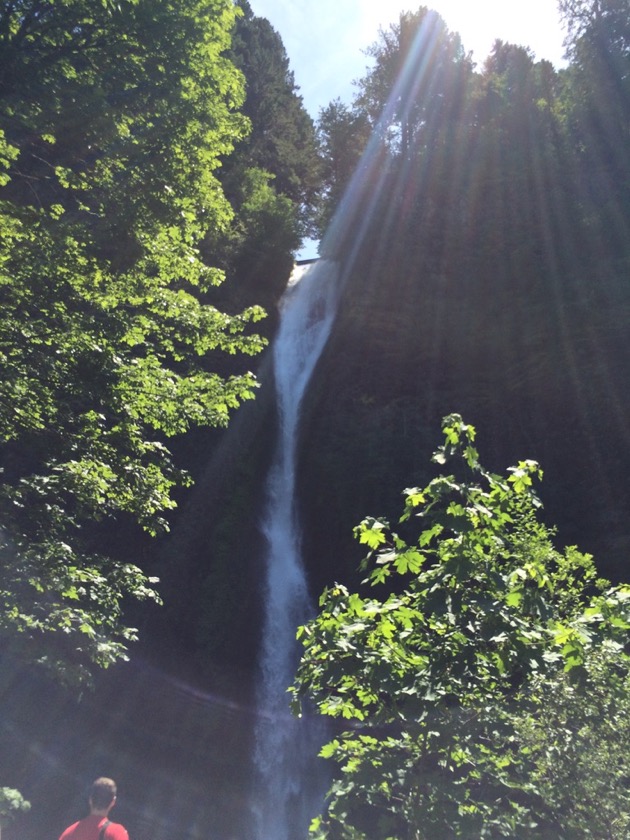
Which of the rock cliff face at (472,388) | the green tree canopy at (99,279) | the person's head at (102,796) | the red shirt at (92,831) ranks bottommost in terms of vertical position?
the red shirt at (92,831)

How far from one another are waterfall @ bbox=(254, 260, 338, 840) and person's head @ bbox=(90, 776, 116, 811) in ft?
37.1

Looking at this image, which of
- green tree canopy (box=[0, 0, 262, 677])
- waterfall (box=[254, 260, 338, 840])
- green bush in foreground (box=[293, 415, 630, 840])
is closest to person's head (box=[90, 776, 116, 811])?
green bush in foreground (box=[293, 415, 630, 840])

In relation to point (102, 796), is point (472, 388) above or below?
above

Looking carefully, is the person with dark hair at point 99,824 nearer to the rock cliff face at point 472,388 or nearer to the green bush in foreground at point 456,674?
the green bush in foreground at point 456,674

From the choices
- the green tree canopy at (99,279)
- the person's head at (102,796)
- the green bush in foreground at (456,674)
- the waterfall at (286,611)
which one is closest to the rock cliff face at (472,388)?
the waterfall at (286,611)

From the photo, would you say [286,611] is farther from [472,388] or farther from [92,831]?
[92,831]

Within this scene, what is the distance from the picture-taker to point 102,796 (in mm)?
5168

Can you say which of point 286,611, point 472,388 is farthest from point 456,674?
A: point 472,388

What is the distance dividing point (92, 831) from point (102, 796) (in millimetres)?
228

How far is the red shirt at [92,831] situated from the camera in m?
4.96

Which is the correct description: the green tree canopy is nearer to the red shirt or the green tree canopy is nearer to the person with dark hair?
the person with dark hair

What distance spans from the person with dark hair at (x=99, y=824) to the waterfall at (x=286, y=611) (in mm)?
11322

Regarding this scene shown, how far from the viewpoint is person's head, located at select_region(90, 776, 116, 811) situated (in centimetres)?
516

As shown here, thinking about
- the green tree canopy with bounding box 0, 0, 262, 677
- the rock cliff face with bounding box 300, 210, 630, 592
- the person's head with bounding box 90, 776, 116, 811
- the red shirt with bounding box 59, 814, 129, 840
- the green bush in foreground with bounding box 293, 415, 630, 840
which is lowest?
the red shirt with bounding box 59, 814, 129, 840
